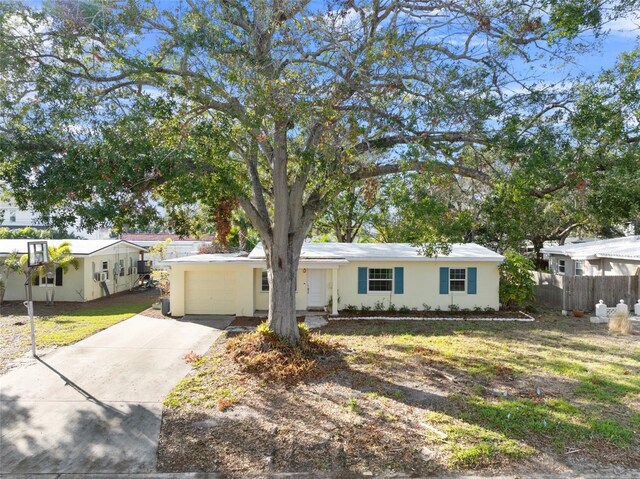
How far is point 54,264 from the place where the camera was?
18.4 m

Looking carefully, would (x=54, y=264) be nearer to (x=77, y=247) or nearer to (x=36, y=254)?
(x=77, y=247)

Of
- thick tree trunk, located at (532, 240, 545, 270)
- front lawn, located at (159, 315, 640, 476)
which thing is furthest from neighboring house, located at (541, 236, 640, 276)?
front lawn, located at (159, 315, 640, 476)

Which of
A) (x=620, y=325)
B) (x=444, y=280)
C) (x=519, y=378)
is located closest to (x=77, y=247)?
(x=444, y=280)

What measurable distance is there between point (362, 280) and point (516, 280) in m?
6.07

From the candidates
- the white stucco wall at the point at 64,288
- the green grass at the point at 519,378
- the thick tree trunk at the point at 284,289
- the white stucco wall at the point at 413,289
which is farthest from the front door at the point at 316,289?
the white stucco wall at the point at 64,288

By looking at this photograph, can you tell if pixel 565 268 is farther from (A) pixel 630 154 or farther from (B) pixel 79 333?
(B) pixel 79 333

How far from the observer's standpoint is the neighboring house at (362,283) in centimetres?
1617

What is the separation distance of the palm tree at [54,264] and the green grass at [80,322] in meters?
2.34

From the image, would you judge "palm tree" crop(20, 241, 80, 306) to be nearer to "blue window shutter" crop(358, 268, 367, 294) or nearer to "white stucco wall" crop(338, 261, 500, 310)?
"white stucco wall" crop(338, 261, 500, 310)

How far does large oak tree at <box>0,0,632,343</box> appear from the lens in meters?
7.09

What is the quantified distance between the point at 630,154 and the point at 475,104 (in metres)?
2.44

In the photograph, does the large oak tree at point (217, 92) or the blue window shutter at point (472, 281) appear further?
the blue window shutter at point (472, 281)

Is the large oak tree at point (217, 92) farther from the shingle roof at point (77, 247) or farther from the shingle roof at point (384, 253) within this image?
the shingle roof at point (77, 247)

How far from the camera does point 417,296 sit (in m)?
16.7
